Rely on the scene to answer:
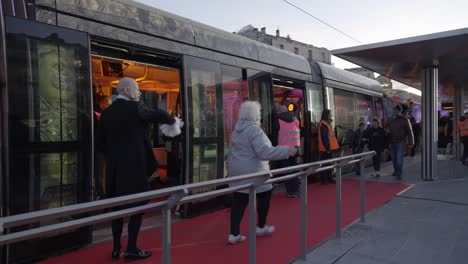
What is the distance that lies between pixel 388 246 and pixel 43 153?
3.79 m

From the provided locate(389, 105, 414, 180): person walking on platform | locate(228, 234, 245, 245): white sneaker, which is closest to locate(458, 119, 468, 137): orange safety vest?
locate(389, 105, 414, 180): person walking on platform

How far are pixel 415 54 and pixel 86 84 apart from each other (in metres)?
7.05

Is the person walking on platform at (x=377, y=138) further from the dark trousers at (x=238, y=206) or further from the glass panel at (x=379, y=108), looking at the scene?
the dark trousers at (x=238, y=206)

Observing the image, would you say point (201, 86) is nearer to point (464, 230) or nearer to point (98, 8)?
point (98, 8)

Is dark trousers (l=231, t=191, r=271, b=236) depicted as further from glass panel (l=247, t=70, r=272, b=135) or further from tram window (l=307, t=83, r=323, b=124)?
tram window (l=307, t=83, r=323, b=124)

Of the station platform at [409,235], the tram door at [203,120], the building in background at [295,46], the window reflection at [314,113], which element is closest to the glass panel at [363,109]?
the window reflection at [314,113]

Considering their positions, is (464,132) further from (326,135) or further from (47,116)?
(47,116)

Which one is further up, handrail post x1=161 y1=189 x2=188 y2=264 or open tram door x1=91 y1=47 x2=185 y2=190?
open tram door x1=91 y1=47 x2=185 y2=190

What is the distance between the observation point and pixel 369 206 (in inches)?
258

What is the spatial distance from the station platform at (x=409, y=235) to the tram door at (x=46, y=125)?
239cm

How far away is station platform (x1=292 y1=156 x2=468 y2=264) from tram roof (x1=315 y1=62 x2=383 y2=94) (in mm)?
3332

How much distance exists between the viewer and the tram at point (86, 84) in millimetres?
3412

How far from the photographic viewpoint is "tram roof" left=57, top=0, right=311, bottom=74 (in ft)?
13.8

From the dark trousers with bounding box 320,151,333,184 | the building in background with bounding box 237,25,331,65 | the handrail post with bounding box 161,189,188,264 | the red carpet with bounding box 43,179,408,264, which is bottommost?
the red carpet with bounding box 43,179,408,264
